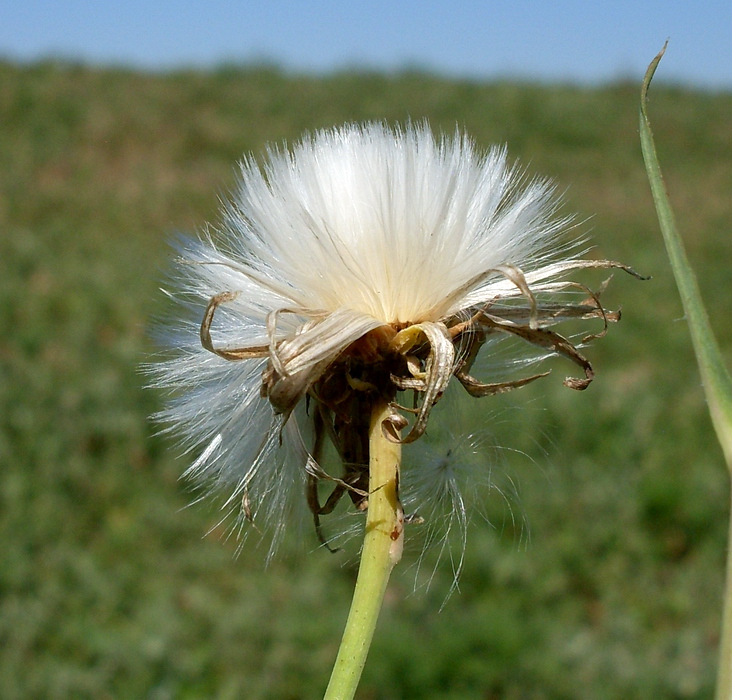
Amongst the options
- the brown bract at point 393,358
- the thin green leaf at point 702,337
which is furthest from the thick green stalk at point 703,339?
the brown bract at point 393,358

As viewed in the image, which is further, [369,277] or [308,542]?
[308,542]

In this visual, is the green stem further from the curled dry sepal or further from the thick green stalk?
the thick green stalk

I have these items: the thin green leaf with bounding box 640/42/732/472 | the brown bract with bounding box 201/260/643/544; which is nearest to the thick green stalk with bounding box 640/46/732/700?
the thin green leaf with bounding box 640/42/732/472

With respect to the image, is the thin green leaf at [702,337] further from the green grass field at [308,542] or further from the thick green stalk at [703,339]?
the green grass field at [308,542]

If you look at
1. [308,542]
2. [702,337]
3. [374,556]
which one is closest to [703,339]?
[702,337]

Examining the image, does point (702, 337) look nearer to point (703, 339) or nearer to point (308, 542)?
point (703, 339)

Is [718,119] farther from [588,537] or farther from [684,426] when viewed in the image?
[588,537]
